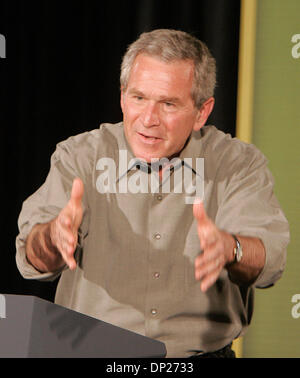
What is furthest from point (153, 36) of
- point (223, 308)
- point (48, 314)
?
point (48, 314)

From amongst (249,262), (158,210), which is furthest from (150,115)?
(249,262)

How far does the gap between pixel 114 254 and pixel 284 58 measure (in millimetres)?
931

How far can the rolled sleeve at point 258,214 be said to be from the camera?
1.59 meters

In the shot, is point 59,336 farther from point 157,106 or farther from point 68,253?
point 157,106

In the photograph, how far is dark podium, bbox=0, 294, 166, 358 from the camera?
912 mm

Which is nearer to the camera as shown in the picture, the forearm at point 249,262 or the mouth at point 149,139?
the forearm at point 249,262

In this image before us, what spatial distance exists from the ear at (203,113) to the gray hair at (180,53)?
0.05 feet

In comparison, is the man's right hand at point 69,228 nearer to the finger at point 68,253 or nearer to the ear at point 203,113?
the finger at point 68,253

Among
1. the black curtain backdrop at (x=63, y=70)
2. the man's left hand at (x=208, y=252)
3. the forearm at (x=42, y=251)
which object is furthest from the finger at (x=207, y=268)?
the black curtain backdrop at (x=63, y=70)

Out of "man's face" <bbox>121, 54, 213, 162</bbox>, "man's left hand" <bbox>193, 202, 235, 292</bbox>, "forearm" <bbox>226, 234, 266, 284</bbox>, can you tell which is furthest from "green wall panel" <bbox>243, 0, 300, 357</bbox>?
"man's left hand" <bbox>193, 202, 235, 292</bbox>

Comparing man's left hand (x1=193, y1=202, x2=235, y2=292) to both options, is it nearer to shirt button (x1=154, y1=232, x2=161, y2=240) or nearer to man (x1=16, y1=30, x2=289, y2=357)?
man (x1=16, y1=30, x2=289, y2=357)
